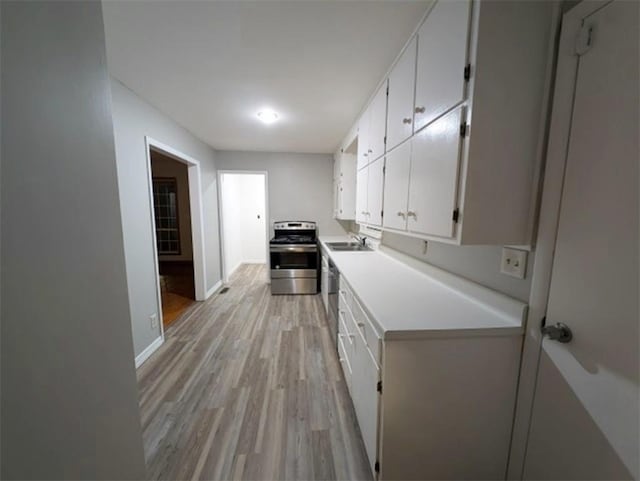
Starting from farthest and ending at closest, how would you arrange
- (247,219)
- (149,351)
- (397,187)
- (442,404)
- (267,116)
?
(247,219) < (267,116) < (149,351) < (397,187) < (442,404)

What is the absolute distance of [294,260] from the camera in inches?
156

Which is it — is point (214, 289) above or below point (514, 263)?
below

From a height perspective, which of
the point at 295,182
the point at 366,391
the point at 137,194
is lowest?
the point at 366,391

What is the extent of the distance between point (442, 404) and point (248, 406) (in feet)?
4.31

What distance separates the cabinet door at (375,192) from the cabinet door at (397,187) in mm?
114

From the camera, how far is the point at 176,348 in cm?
246

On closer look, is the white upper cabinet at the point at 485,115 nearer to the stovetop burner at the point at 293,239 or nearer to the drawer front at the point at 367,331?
the drawer front at the point at 367,331

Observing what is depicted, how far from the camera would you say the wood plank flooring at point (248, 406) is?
1.35m

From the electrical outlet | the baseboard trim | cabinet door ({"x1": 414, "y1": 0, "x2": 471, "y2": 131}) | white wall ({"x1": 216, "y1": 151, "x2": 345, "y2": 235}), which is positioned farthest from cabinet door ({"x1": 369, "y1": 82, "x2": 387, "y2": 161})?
the baseboard trim

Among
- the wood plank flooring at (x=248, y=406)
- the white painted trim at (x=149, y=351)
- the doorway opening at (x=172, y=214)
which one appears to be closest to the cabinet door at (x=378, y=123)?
the wood plank flooring at (x=248, y=406)

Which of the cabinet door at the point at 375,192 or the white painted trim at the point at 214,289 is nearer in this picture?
the cabinet door at the point at 375,192

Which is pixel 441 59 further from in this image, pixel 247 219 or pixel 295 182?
pixel 247 219

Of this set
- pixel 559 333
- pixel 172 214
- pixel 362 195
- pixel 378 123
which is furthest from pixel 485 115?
pixel 172 214

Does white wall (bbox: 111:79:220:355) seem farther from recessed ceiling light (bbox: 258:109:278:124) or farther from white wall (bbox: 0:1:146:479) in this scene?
white wall (bbox: 0:1:146:479)
